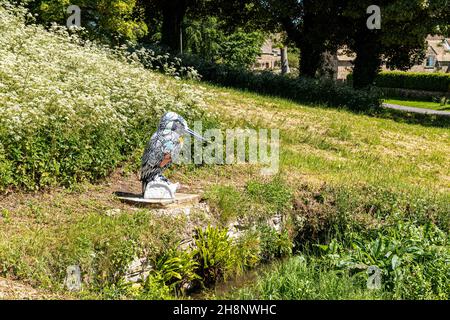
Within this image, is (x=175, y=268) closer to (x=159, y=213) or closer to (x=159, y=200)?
(x=159, y=213)

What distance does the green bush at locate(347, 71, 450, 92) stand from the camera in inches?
1710

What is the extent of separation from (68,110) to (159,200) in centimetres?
218

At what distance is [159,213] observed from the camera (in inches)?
322

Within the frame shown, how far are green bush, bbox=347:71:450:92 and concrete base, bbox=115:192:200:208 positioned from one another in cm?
3791

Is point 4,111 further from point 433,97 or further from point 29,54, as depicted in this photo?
point 433,97

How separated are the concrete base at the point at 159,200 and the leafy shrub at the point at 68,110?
32.9 inches

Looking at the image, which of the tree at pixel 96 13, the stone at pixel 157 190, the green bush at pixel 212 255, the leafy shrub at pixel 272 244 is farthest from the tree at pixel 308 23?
the green bush at pixel 212 255

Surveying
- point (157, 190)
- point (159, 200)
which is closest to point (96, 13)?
point (157, 190)

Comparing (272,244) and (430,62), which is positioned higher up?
(430,62)

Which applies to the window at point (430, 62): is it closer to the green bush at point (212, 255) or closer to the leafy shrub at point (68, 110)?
the leafy shrub at point (68, 110)

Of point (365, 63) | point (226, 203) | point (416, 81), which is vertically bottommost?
point (226, 203)

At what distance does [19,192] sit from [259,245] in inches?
148

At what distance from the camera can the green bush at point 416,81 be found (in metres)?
43.4

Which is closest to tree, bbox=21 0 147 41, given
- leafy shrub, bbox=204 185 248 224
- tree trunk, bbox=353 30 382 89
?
tree trunk, bbox=353 30 382 89
